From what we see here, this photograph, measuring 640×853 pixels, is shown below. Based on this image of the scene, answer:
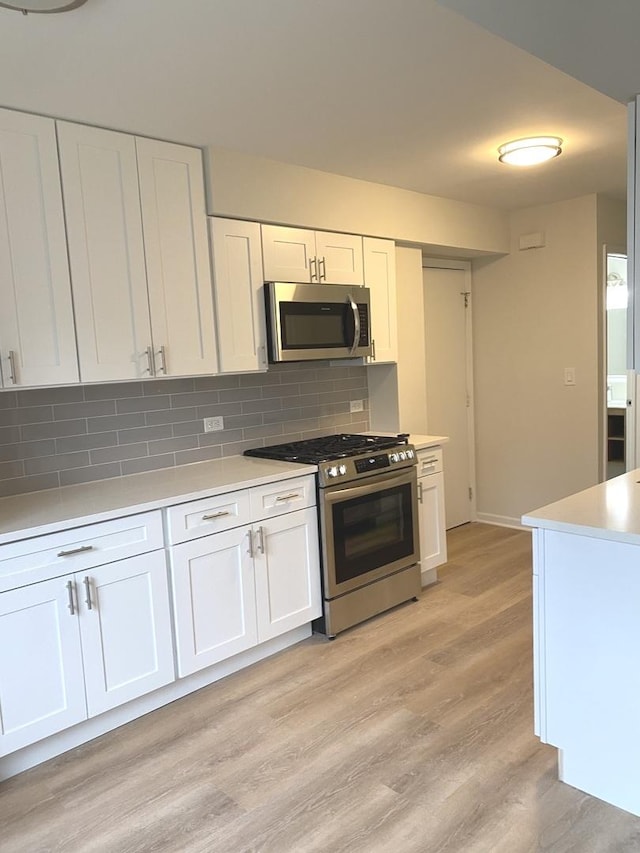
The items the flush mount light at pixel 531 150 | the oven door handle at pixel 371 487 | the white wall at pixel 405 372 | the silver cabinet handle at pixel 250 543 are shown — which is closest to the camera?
the silver cabinet handle at pixel 250 543

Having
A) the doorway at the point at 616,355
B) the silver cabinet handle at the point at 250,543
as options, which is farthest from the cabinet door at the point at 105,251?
the doorway at the point at 616,355

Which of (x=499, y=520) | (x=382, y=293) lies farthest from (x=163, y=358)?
(x=499, y=520)

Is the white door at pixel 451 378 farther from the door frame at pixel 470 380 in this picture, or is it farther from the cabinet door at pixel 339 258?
the cabinet door at pixel 339 258

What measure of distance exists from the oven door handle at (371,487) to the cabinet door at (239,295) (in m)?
0.75

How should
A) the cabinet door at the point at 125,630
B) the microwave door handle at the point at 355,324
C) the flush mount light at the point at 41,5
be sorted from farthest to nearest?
the microwave door handle at the point at 355,324
the cabinet door at the point at 125,630
the flush mount light at the point at 41,5

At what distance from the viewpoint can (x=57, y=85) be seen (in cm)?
222

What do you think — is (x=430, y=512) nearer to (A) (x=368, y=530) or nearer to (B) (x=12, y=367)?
(A) (x=368, y=530)

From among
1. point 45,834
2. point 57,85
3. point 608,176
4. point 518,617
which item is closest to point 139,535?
point 45,834

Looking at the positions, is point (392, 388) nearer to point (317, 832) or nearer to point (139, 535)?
point (139, 535)

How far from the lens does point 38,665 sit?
2.33 m

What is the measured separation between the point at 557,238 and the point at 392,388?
1.71 m

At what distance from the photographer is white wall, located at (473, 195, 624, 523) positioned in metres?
4.54

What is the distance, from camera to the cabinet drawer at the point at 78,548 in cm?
226

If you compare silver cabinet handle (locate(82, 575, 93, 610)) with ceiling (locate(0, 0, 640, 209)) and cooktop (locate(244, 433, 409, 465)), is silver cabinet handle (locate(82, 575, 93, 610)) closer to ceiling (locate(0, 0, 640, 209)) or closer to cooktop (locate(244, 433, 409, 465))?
cooktop (locate(244, 433, 409, 465))
